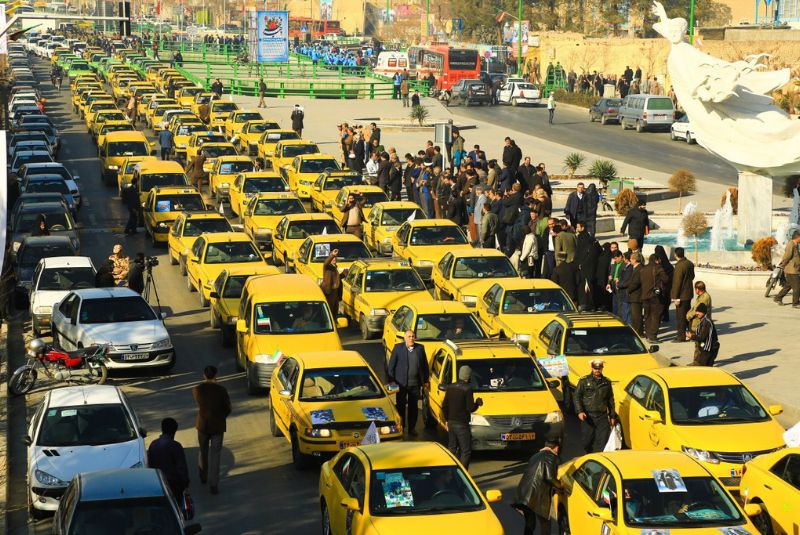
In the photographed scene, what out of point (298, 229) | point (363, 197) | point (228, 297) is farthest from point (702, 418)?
point (363, 197)

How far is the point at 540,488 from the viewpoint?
548 inches

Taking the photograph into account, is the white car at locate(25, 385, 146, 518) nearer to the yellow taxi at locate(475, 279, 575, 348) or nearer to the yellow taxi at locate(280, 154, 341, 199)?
the yellow taxi at locate(475, 279, 575, 348)

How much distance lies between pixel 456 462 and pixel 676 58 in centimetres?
2189

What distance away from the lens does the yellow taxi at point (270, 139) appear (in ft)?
155

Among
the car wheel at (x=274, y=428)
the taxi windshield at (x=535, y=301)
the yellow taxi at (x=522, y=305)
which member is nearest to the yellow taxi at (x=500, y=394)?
the car wheel at (x=274, y=428)

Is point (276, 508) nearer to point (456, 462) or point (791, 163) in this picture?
point (456, 462)

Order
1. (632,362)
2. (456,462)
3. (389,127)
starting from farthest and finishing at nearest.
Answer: (389,127) → (632,362) → (456,462)

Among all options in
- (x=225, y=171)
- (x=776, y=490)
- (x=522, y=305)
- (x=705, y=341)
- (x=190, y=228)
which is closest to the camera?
(x=776, y=490)

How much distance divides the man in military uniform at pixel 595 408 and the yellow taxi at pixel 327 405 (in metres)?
2.30

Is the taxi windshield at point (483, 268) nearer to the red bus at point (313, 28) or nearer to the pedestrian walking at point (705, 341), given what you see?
the pedestrian walking at point (705, 341)

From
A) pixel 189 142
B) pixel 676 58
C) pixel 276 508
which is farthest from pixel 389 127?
pixel 276 508

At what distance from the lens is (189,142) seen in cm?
4756

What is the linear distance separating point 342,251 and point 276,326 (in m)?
6.54

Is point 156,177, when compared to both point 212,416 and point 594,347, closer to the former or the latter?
point 594,347
